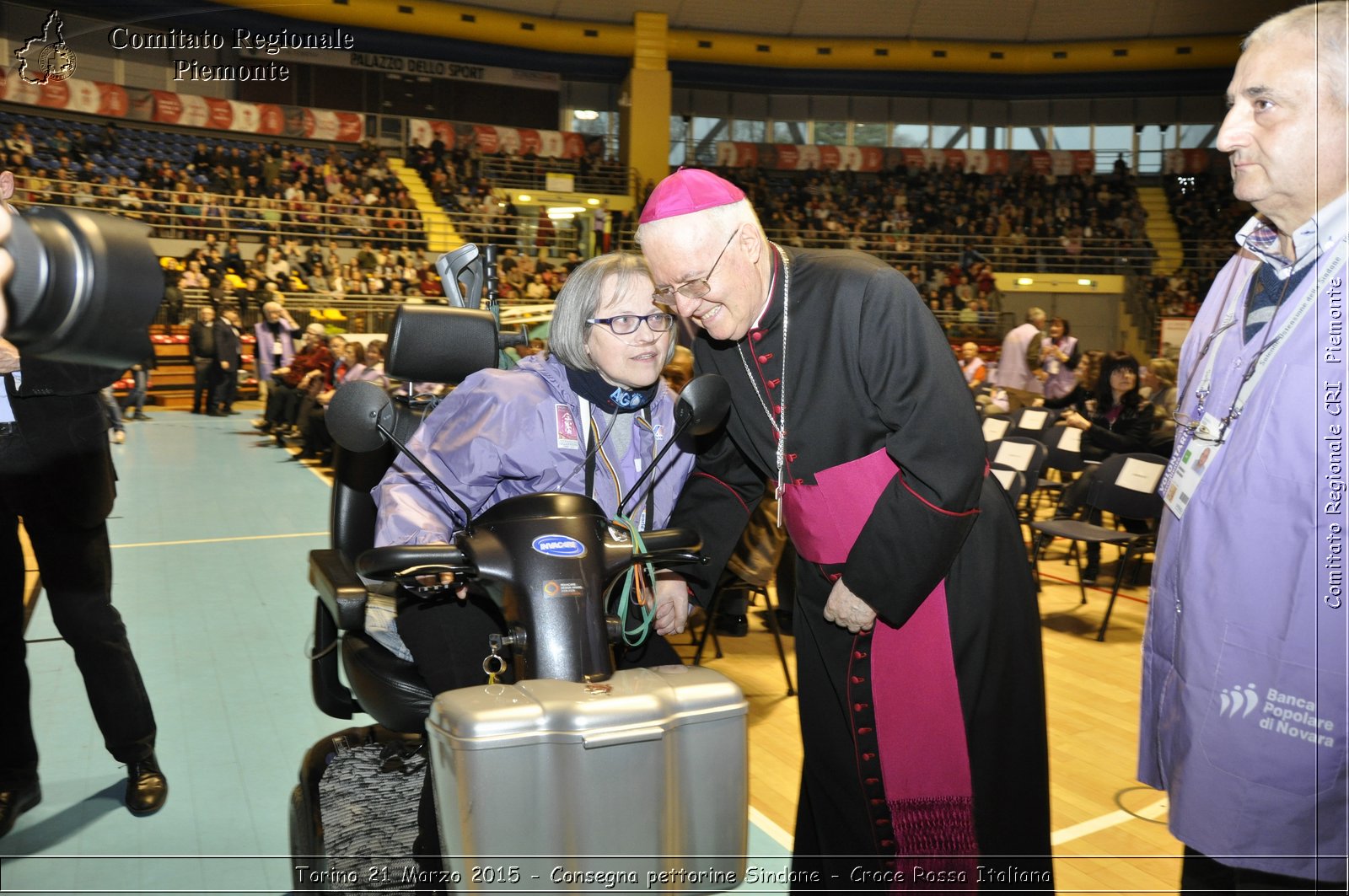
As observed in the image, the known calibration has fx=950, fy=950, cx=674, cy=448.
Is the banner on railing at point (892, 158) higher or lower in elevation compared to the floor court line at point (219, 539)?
higher

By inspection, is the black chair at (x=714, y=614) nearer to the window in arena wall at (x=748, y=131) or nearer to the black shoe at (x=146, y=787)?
the black shoe at (x=146, y=787)

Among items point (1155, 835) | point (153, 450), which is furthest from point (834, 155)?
point (1155, 835)

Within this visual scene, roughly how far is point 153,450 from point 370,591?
9350mm

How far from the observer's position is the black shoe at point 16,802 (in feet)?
8.51

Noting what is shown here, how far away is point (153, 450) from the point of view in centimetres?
1004

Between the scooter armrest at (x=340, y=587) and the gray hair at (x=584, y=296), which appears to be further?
the scooter armrest at (x=340, y=587)

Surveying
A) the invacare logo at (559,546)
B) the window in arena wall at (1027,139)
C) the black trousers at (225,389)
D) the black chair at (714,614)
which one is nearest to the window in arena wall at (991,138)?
the window in arena wall at (1027,139)

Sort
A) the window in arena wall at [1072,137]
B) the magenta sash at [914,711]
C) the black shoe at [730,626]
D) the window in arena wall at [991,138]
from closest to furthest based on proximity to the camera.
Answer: the magenta sash at [914,711] → the black shoe at [730,626] → the window in arena wall at [1072,137] → the window in arena wall at [991,138]

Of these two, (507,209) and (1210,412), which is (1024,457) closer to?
(1210,412)

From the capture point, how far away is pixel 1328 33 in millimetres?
1192

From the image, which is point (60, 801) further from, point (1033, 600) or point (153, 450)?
point (153, 450)

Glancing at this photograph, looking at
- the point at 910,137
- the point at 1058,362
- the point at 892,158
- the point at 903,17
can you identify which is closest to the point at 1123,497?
the point at 1058,362

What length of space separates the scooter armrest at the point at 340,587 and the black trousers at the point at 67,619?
79cm

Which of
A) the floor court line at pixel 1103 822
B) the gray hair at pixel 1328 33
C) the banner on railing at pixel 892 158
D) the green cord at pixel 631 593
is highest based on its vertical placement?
the banner on railing at pixel 892 158
